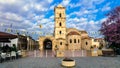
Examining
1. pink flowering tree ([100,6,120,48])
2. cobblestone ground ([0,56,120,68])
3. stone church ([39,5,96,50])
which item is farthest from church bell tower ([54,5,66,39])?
cobblestone ground ([0,56,120,68])

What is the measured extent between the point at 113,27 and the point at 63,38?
37.5 metres

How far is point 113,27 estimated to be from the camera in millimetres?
28812

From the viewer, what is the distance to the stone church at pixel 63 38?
6388 cm

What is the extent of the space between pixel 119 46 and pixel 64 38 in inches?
1355

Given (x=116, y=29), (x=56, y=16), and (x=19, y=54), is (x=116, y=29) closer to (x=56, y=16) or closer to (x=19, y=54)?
(x=19, y=54)

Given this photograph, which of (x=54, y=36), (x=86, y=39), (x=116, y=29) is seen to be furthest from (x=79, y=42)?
(x=116, y=29)

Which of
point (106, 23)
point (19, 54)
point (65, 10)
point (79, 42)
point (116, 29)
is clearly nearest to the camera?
point (19, 54)

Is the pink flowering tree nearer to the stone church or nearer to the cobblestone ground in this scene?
the cobblestone ground

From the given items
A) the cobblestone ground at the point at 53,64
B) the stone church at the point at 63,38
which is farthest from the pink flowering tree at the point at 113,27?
the stone church at the point at 63,38

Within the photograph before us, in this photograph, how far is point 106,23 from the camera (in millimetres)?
30828

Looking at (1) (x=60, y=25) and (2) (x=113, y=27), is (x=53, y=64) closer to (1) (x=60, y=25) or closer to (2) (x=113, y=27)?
(2) (x=113, y=27)

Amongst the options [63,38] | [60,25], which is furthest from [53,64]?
[60,25]

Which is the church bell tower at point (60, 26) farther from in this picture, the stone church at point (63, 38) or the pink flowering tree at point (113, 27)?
the pink flowering tree at point (113, 27)

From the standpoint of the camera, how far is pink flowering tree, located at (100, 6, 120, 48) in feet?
94.5
